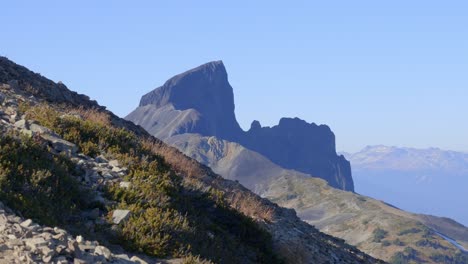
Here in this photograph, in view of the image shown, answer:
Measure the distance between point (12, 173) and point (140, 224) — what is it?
2762 mm

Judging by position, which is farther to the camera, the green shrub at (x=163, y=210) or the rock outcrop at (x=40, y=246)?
the green shrub at (x=163, y=210)

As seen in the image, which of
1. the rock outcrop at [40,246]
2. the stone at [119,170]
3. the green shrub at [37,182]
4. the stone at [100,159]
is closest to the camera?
the rock outcrop at [40,246]

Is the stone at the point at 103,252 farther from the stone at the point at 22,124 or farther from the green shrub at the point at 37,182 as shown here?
the stone at the point at 22,124

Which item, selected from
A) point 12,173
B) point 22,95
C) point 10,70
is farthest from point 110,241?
point 10,70

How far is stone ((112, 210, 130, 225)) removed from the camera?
40.0 ft

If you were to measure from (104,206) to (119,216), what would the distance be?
2.45 feet

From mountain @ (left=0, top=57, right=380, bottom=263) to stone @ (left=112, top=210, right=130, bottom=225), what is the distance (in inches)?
0.8

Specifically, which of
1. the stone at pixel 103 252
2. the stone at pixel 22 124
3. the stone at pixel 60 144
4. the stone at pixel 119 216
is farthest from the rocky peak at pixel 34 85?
the stone at pixel 103 252

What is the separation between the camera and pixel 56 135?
15695mm

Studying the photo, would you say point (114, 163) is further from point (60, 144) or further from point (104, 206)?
point (104, 206)

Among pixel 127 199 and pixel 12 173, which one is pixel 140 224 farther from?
pixel 12 173

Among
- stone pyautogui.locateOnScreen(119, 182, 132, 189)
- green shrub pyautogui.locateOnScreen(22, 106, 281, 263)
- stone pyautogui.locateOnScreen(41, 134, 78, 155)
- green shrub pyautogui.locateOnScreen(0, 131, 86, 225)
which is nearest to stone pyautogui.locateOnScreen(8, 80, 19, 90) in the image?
green shrub pyautogui.locateOnScreen(22, 106, 281, 263)

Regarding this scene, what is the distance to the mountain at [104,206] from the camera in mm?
9711

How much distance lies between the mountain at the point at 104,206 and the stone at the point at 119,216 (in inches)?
0.8
